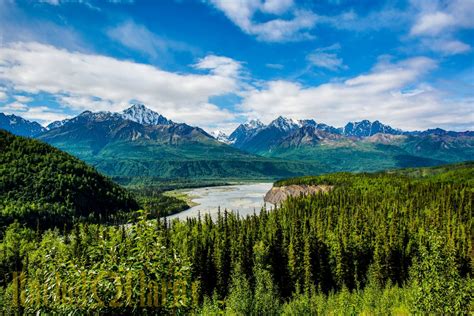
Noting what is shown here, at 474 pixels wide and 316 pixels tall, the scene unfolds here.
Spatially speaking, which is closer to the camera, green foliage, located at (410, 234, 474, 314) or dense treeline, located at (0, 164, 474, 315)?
dense treeline, located at (0, 164, 474, 315)

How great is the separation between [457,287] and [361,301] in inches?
1677

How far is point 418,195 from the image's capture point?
7077 inches

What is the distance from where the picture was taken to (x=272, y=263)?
354 ft

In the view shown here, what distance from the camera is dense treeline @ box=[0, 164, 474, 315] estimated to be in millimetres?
13367

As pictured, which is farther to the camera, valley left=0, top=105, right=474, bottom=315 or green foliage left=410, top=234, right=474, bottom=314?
green foliage left=410, top=234, right=474, bottom=314

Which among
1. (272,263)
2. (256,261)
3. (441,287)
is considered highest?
(441,287)

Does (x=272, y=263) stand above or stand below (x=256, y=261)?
below

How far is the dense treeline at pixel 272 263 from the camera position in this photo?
13367 millimetres

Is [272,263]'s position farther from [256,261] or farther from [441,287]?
[441,287]

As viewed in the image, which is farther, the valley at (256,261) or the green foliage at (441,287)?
the green foliage at (441,287)

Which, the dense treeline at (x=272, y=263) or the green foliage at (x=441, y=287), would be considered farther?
the green foliage at (x=441, y=287)

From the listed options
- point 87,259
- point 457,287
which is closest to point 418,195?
point 457,287

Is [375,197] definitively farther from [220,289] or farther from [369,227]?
[220,289]

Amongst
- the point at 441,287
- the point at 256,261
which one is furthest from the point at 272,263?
the point at 441,287
